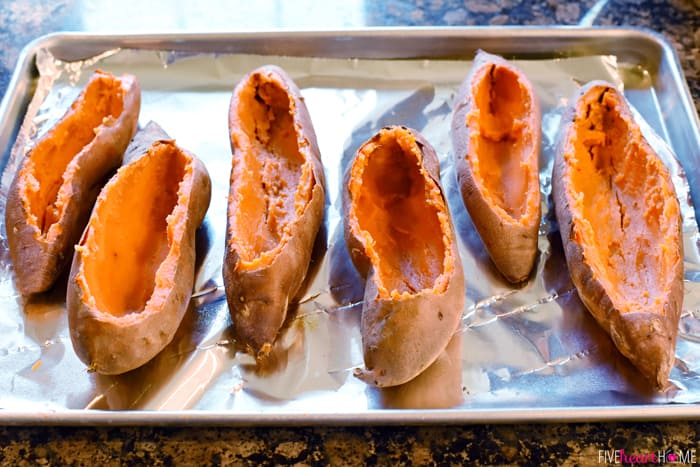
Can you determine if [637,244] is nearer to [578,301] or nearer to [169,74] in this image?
[578,301]

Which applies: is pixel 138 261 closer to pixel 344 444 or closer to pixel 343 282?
pixel 343 282

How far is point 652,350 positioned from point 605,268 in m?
0.18

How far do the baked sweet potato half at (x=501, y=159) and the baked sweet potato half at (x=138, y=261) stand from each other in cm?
50

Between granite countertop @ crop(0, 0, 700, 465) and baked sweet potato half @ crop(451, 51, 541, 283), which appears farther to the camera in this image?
baked sweet potato half @ crop(451, 51, 541, 283)

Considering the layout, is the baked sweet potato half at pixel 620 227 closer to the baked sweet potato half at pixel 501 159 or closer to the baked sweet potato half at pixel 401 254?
the baked sweet potato half at pixel 501 159

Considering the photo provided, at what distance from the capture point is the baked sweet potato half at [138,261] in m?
1.02

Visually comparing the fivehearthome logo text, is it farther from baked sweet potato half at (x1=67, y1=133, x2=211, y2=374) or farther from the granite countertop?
baked sweet potato half at (x1=67, y1=133, x2=211, y2=374)

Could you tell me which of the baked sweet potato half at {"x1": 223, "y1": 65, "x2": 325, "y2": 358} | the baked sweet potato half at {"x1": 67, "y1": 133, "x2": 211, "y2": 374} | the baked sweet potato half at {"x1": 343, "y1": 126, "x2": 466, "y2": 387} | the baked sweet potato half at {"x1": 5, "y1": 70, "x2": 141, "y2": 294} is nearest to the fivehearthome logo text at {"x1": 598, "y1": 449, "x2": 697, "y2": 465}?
the baked sweet potato half at {"x1": 343, "y1": 126, "x2": 466, "y2": 387}

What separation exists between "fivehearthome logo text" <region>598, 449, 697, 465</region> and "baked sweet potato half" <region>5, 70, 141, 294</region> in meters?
0.94

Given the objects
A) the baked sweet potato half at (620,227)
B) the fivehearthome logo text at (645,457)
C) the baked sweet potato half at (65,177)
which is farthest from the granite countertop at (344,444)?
the baked sweet potato half at (65,177)

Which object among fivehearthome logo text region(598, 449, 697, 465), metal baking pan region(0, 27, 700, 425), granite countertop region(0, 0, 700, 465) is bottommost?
fivehearthome logo text region(598, 449, 697, 465)

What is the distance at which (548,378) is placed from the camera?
1.08 m

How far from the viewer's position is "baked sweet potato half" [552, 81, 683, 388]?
104 cm

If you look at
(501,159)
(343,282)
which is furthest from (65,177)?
(501,159)
